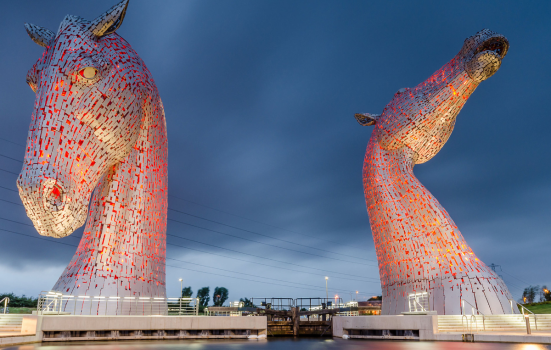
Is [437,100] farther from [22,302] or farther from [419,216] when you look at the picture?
[22,302]

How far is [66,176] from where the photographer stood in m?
9.84

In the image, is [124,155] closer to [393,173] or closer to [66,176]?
[66,176]

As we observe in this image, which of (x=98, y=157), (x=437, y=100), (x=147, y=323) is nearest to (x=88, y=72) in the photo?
(x=98, y=157)

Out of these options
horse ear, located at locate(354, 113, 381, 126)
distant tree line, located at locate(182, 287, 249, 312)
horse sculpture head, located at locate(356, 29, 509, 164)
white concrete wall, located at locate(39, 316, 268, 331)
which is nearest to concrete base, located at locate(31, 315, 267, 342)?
white concrete wall, located at locate(39, 316, 268, 331)

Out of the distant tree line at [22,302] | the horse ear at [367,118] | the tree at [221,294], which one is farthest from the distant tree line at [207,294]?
the horse ear at [367,118]

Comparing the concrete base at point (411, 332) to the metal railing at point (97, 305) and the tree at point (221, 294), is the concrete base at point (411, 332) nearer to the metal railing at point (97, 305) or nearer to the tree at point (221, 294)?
the metal railing at point (97, 305)

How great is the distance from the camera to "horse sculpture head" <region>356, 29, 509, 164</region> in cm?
1384

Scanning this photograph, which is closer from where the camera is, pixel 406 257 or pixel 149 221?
pixel 149 221

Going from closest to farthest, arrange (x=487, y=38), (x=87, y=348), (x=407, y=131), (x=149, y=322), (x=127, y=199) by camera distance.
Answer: (x=87, y=348) < (x=149, y=322) < (x=127, y=199) < (x=487, y=38) < (x=407, y=131)

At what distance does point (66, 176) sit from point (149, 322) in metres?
4.69

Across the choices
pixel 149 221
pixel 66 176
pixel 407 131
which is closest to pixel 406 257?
pixel 407 131

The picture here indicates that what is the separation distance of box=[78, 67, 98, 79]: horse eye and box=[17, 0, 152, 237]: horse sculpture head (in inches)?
1.0

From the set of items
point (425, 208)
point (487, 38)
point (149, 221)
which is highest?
point (487, 38)

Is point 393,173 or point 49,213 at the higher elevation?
point 393,173
